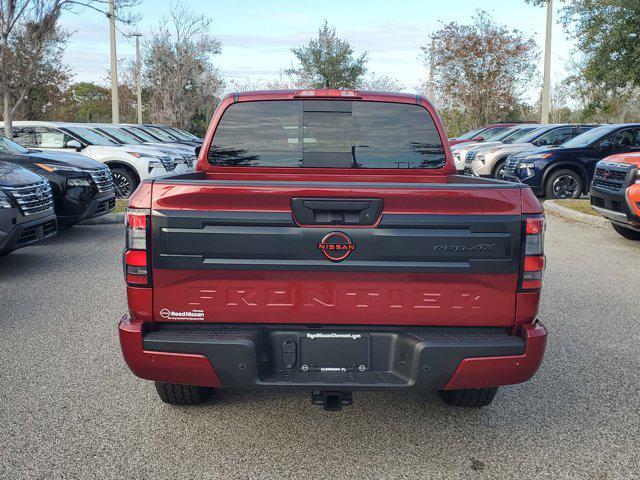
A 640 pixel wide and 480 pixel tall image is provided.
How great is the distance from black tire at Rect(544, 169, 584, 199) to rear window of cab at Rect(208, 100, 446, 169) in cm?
1075

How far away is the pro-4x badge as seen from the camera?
3.08 meters

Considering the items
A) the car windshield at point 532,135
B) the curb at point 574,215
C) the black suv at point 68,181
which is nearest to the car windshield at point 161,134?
the black suv at point 68,181

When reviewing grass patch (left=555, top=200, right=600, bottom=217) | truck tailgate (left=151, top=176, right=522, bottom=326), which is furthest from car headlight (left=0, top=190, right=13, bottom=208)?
grass patch (left=555, top=200, right=600, bottom=217)

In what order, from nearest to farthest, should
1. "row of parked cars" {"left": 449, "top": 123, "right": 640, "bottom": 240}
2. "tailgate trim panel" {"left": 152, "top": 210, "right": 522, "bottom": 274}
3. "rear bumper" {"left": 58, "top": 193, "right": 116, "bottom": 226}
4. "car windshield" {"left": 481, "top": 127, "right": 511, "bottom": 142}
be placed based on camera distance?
1. "tailgate trim panel" {"left": 152, "top": 210, "right": 522, "bottom": 274}
2. "row of parked cars" {"left": 449, "top": 123, "right": 640, "bottom": 240}
3. "rear bumper" {"left": 58, "top": 193, "right": 116, "bottom": 226}
4. "car windshield" {"left": 481, "top": 127, "right": 511, "bottom": 142}

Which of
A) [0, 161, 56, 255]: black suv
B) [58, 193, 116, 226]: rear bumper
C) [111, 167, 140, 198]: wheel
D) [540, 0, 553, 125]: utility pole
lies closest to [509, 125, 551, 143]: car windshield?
[540, 0, 553, 125]: utility pole

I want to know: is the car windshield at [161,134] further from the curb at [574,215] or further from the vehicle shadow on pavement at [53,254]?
the curb at [574,215]

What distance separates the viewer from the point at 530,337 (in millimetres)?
3156

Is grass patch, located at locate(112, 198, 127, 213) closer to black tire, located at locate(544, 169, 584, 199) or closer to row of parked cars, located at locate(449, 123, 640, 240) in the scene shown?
row of parked cars, located at locate(449, 123, 640, 240)

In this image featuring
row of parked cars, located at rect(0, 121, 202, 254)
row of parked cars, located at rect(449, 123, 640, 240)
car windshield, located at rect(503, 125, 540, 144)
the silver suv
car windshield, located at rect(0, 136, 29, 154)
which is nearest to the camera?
row of parked cars, located at rect(0, 121, 202, 254)

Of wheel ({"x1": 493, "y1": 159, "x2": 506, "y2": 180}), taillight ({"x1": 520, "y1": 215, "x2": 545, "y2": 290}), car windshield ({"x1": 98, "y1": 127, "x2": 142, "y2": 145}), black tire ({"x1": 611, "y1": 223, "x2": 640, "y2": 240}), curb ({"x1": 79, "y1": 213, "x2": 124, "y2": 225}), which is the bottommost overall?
curb ({"x1": 79, "y1": 213, "x2": 124, "y2": 225})

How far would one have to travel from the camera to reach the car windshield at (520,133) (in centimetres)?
1864

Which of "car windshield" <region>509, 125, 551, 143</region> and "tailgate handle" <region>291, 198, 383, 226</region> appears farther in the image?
"car windshield" <region>509, 125, 551, 143</region>

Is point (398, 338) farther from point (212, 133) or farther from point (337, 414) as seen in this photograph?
point (212, 133)

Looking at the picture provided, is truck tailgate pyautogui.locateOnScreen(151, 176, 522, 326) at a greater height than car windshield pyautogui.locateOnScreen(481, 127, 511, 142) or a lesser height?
lesser
